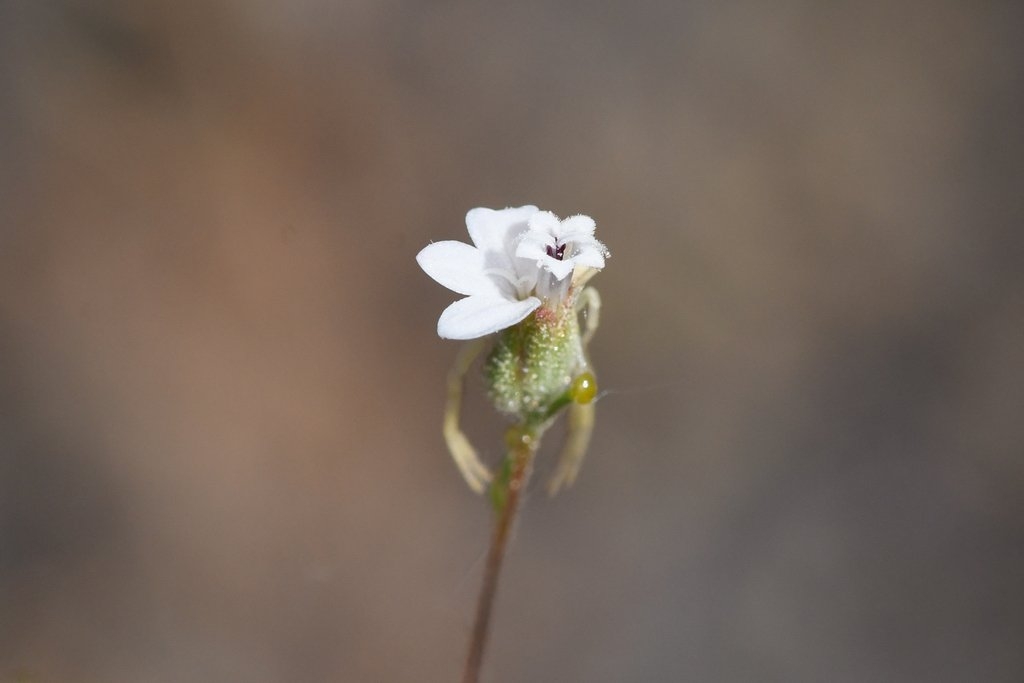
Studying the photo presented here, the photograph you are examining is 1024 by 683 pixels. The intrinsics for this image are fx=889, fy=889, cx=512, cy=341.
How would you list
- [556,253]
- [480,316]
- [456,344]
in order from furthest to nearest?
1. [456,344]
2. [556,253]
3. [480,316]

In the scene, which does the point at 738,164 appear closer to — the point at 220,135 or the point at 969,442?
the point at 969,442

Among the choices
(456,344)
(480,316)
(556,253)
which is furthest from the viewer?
(456,344)

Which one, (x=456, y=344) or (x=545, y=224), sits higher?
(x=456, y=344)

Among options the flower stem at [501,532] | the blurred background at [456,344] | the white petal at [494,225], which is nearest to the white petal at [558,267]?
the white petal at [494,225]

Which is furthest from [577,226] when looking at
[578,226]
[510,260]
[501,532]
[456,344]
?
[456,344]

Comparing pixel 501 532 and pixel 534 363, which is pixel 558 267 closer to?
pixel 534 363

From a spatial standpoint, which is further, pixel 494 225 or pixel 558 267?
pixel 494 225

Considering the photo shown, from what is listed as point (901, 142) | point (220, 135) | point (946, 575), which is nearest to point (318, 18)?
point (220, 135)
